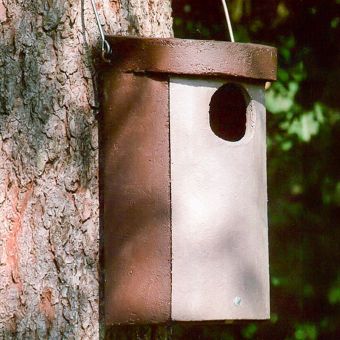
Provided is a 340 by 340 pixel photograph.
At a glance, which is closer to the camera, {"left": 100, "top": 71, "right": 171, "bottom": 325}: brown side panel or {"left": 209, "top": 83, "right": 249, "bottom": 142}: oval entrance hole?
{"left": 100, "top": 71, "right": 171, "bottom": 325}: brown side panel

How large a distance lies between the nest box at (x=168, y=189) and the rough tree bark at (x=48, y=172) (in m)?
0.06

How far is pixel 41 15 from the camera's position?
2.81 meters

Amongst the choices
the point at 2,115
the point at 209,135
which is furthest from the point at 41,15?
the point at 209,135

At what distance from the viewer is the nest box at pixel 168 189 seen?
9.40 feet

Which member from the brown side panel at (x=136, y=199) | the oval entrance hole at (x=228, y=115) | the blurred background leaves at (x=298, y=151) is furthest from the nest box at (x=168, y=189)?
the blurred background leaves at (x=298, y=151)

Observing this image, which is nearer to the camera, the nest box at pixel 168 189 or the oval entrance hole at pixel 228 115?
the nest box at pixel 168 189

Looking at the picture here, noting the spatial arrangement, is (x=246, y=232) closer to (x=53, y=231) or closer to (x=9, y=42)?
(x=53, y=231)

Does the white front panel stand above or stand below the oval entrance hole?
below

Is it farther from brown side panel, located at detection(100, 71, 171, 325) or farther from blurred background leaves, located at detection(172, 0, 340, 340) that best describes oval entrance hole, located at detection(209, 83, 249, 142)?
blurred background leaves, located at detection(172, 0, 340, 340)

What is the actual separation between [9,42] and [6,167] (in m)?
0.32

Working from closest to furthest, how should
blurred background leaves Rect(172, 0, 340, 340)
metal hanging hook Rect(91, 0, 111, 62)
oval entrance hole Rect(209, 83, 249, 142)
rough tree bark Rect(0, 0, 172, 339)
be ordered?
rough tree bark Rect(0, 0, 172, 339) < metal hanging hook Rect(91, 0, 111, 62) < oval entrance hole Rect(209, 83, 249, 142) < blurred background leaves Rect(172, 0, 340, 340)

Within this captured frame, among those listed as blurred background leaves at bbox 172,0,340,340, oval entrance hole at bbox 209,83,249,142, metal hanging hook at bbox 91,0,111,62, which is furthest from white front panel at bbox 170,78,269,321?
blurred background leaves at bbox 172,0,340,340

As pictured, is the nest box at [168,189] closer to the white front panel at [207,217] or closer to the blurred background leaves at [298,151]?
the white front panel at [207,217]

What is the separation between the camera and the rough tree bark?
272 centimetres
